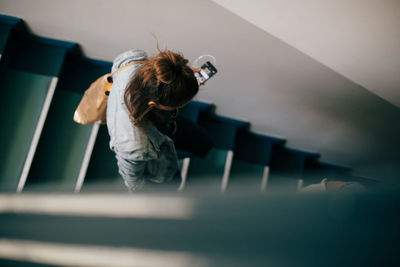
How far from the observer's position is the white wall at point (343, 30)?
202 centimetres

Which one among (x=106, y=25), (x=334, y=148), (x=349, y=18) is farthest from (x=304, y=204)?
(x=334, y=148)

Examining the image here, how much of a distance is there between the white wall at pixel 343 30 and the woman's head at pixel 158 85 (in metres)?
1.31

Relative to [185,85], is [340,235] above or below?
below

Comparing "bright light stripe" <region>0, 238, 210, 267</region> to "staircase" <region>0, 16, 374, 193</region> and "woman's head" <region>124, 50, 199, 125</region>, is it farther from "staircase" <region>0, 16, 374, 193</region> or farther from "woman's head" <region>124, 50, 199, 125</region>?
"staircase" <region>0, 16, 374, 193</region>

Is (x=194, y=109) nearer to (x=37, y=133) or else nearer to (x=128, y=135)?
(x=37, y=133)

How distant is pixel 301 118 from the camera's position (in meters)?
3.35

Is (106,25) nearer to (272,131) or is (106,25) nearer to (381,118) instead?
(272,131)

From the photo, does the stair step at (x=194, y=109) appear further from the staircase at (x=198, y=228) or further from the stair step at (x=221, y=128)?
the staircase at (x=198, y=228)

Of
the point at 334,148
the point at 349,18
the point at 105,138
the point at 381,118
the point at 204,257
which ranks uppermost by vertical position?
the point at 349,18

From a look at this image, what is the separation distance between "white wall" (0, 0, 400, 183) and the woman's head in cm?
129

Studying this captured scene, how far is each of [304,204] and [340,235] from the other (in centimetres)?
6

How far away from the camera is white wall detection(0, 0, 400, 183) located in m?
2.52

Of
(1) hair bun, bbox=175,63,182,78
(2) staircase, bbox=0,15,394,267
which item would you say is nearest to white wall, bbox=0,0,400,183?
(1) hair bun, bbox=175,63,182,78

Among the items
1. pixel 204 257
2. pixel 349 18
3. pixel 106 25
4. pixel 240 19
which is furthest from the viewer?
pixel 106 25
